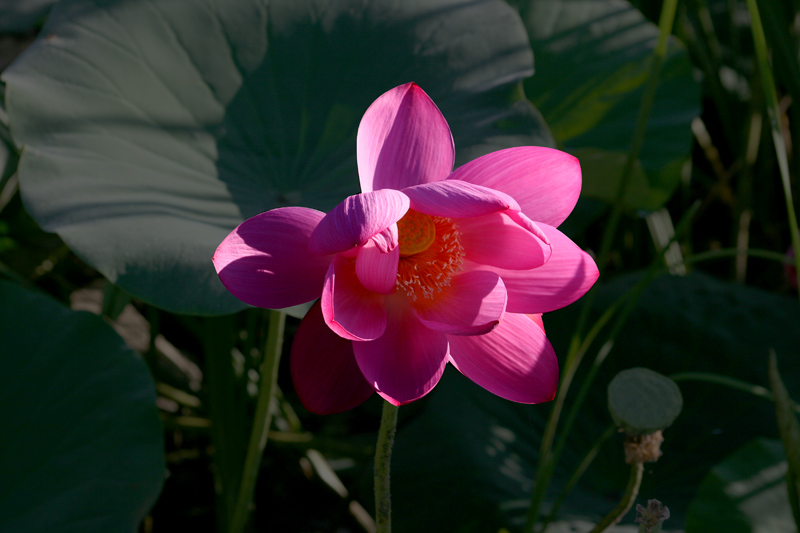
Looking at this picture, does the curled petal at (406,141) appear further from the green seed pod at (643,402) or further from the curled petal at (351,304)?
the green seed pod at (643,402)

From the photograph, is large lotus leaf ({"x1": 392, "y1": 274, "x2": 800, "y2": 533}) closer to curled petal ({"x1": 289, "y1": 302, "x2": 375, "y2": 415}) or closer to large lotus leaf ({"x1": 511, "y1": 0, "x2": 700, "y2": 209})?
large lotus leaf ({"x1": 511, "y1": 0, "x2": 700, "y2": 209})

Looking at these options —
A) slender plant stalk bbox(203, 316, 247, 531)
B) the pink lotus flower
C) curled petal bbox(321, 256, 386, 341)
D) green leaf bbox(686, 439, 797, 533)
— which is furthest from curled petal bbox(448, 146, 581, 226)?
slender plant stalk bbox(203, 316, 247, 531)

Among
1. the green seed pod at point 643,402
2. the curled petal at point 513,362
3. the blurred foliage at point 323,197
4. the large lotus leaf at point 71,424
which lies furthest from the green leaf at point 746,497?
the large lotus leaf at point 71,424

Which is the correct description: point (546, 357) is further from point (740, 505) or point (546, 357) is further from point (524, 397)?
point (740, 505)

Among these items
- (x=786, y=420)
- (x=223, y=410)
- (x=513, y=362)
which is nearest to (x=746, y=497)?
(x=786, y=420)

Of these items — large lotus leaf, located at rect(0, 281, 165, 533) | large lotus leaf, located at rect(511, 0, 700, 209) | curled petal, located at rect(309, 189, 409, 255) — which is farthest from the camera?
large lotus leaf, located at rect(511, 0, 700, 209)

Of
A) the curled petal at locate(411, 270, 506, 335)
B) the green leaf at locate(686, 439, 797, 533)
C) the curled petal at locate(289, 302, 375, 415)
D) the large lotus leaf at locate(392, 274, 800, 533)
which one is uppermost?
the curled petal at locate(411, 270, 506, 335)

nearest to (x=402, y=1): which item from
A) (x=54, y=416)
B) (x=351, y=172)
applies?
(x=351, y=172)
